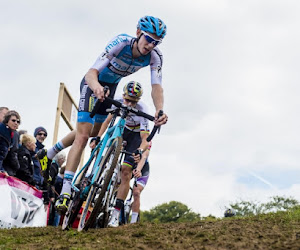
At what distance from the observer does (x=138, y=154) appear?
354 inches

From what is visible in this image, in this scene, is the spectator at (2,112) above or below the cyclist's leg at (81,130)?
above

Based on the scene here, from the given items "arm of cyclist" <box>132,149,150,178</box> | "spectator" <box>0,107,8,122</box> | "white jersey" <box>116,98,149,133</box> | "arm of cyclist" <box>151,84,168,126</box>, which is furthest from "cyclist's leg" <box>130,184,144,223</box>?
"arm of cyclist" <box>151,84,168,126</box>

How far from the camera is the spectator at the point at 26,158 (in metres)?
11.2

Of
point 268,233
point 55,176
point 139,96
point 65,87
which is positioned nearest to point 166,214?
point 65,87

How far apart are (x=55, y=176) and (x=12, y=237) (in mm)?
5855

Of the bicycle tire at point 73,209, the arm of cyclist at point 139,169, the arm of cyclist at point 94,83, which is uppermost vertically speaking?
the arm of cyclist at point 139,169

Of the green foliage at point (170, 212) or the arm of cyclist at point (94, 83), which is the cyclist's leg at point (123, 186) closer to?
the arm of cyclist at point (94, 83)

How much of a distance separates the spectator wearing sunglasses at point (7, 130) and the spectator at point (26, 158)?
0.73m

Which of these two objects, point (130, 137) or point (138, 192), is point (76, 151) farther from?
point (138, 192)

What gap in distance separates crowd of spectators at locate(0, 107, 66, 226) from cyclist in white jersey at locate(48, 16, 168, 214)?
2.79 metres

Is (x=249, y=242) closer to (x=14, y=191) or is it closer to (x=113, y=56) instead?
(x=113, y=56)

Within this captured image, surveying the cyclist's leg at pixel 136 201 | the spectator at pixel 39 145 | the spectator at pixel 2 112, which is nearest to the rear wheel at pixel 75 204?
the spectator at pixel 2 112

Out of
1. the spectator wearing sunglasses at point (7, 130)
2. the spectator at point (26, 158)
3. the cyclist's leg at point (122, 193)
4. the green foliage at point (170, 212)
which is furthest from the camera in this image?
the green foliage at point (170, 212)

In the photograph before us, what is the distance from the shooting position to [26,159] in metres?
11.2
